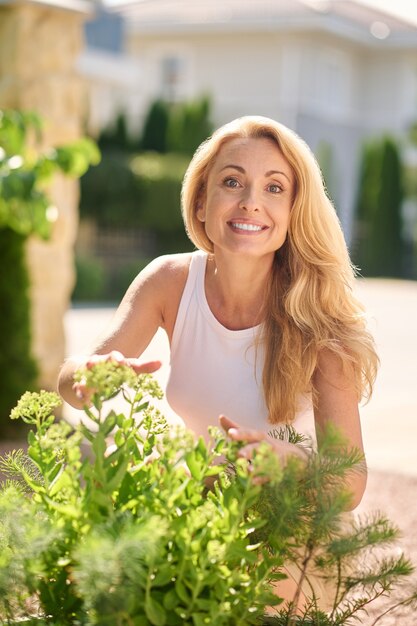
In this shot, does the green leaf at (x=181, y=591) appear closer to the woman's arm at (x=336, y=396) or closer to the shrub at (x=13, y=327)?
the woman's arm at (x=336, y=396)

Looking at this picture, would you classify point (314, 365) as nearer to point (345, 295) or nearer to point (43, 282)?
point (345, 295)

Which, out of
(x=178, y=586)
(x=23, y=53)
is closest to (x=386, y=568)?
(x=178, y=586)

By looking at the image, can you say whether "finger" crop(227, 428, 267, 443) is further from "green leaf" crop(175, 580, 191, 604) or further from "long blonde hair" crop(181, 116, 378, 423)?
"long blonde hair" crop(181, 116, 378, 423)

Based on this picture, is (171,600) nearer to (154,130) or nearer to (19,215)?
(19,215)

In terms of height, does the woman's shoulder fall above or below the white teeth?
below

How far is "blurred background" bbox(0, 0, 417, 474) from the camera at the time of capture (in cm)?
609

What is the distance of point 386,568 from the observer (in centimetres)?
155

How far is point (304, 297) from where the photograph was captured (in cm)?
230

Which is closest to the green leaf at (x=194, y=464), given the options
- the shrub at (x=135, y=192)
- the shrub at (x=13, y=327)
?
the shrub at (x=13, y=327)

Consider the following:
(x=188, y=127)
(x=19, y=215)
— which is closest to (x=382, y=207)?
(x=188, y=127)

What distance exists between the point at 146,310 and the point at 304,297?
1.58 feet

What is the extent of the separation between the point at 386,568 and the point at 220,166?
3.56ft

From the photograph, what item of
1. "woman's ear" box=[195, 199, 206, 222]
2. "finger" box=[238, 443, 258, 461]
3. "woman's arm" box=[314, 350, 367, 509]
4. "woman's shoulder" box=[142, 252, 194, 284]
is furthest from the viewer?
"woman's shoulder" box=[142, 252, 194, 284]

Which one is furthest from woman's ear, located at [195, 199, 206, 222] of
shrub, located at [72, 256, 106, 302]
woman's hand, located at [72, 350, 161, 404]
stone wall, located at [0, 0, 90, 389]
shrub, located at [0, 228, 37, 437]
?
shrub, located at [72, 256, 106, 302]
